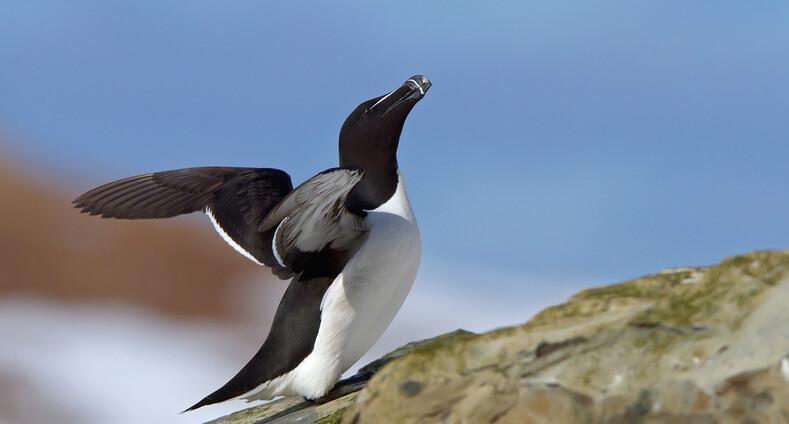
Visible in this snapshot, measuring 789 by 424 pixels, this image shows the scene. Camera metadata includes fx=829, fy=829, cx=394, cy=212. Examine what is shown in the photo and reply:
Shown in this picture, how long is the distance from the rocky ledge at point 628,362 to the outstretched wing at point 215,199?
7.90 feet

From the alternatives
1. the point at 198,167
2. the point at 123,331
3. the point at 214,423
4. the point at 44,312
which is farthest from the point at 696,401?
the point at 44,312

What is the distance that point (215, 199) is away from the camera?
5.52 meters

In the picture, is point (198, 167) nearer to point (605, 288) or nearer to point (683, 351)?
point (605, 288)

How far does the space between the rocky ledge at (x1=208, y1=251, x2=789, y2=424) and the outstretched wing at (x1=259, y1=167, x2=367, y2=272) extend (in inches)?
51.5

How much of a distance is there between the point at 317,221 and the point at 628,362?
2378 mm

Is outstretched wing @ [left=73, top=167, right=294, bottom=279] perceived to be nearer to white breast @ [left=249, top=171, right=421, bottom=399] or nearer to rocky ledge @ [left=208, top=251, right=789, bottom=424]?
white breast @ [left=249, top=171, right=421, bottom=399]

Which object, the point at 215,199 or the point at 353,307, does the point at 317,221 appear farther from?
the point at 215,199

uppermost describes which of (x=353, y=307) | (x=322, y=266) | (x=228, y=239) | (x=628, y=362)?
(x=228, y=239)

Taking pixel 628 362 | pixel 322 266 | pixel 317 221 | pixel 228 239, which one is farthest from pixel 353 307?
pixel 628 362

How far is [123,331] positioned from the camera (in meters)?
19.3

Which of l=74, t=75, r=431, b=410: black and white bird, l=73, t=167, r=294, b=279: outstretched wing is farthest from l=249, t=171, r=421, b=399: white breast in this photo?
l=73, t=167, r=294, b=279: outstretched wing

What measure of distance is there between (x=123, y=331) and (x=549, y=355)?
18.1 metres

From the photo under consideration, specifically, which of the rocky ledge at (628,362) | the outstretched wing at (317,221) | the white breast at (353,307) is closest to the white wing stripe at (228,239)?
the outstretched wing at (317,221)

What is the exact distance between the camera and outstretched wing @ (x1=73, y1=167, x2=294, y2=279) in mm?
5156
